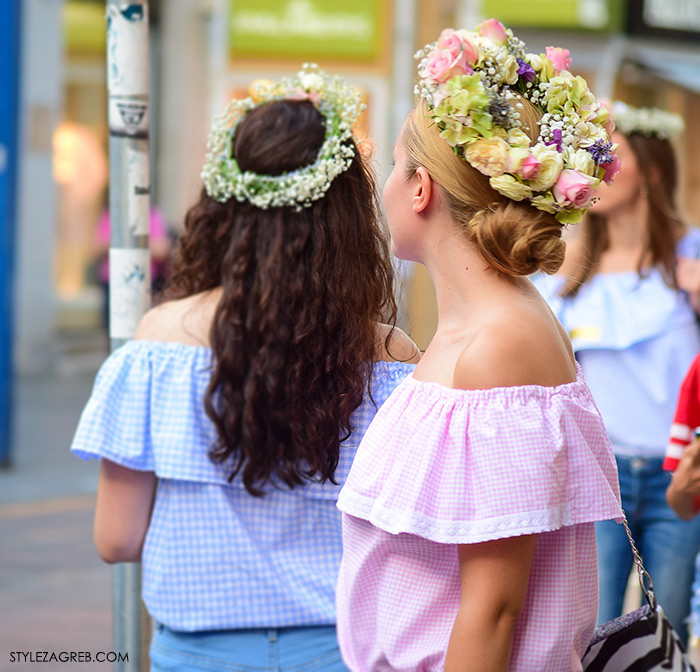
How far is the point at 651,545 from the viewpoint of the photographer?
3.29 metres

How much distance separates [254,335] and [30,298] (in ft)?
38.9

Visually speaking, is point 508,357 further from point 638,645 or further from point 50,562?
point 50,562

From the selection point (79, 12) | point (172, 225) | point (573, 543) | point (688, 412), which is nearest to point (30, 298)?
point (172, 225)

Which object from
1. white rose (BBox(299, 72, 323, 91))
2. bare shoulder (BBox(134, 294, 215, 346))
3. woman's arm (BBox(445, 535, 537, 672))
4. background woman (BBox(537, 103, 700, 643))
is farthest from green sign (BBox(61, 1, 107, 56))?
woman's arm (BBox(445, 535, 537, 672))

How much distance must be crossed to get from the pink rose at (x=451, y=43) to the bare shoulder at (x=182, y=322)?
684 millimetres

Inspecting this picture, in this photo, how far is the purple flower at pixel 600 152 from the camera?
1729 millimetres

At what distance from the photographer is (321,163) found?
210cm

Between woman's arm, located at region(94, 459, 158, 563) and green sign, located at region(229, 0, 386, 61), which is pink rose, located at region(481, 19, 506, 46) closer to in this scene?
woman's arm, located at region(94, 459, 158, 563)

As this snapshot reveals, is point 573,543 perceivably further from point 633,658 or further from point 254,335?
point 254,335

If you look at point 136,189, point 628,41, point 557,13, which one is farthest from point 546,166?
point 628,41

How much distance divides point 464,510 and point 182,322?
79 cm

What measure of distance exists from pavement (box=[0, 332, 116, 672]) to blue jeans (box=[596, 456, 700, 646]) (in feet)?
Result: 7.07

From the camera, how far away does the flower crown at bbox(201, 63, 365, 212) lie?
208 centimetres

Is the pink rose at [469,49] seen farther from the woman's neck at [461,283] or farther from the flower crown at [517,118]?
the woman's neck at [461,283]
